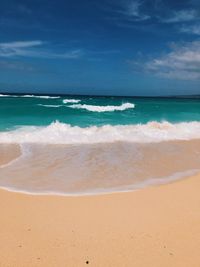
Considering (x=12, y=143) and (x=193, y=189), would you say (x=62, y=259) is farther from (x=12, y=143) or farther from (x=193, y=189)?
(x=12, y=143)

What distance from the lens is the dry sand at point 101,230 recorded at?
143 inches

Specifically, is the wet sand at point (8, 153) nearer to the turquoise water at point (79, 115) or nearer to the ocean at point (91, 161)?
the ocean at point (91, 161)

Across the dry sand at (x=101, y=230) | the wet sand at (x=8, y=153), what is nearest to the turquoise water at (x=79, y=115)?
the wet sand at (x=8, y=153)

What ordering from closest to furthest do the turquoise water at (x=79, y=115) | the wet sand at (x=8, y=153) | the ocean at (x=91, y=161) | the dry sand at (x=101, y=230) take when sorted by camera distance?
the dry sand at (x=101, y=230), the ocean at (x=91, y=161), the wet sand at (x=8, y=153), the turquoise water at (x=79, y=115)

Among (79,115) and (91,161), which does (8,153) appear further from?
(79,115)

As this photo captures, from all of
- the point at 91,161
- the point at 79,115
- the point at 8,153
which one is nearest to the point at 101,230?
the point at 91,161

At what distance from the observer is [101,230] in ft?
14.1

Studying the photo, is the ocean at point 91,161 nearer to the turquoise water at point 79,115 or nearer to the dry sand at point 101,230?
the dry sand at point 101,230

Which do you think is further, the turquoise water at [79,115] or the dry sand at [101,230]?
the turquoise water at [79,115]

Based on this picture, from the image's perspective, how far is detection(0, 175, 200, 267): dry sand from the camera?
3639 millimetres

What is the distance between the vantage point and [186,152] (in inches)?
428

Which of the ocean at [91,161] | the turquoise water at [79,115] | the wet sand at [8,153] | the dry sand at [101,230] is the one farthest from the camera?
the turquoise water at [79,115]

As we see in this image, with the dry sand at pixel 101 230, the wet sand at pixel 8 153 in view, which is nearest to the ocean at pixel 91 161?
the wet sand at pixel 8 153

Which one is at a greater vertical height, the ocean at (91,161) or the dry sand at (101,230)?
the dry sand at (101,230)
